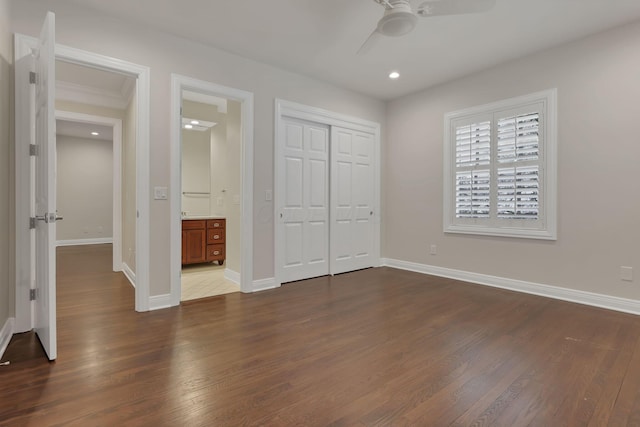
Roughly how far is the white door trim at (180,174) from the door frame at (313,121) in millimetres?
352

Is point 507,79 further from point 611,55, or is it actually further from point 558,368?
point 558,368

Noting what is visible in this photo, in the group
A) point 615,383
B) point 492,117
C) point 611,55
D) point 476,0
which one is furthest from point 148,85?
point 611,55

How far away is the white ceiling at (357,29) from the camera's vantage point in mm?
2840

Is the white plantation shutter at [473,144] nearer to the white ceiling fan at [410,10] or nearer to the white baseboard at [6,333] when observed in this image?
the white ceiling fan at [410,10]

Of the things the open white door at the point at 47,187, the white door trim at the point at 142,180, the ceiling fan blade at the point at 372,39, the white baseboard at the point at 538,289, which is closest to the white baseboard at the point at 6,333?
the open white door at the point at 47,187

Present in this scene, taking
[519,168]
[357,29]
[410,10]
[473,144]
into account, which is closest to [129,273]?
[357,29]

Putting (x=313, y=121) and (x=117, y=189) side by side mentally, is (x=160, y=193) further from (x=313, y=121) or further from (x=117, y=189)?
(x=117, y=189)

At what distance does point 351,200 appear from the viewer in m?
4.98

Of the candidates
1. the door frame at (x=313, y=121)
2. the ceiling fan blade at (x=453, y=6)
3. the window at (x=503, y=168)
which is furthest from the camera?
the door frame at (x=313, y=121)

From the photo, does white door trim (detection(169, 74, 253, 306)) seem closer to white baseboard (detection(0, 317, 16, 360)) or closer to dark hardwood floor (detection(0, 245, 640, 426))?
dark hardwood floor (detection(0, 245, 640, 426))

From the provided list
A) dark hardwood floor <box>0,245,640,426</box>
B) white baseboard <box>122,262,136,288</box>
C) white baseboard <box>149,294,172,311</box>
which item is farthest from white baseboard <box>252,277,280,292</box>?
white baseboard <box>122,262,136,288</box>

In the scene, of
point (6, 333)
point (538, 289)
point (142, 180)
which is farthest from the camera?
point (538, 289)

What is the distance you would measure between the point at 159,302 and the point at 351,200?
9.61 feet

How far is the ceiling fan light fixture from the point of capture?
242cm
